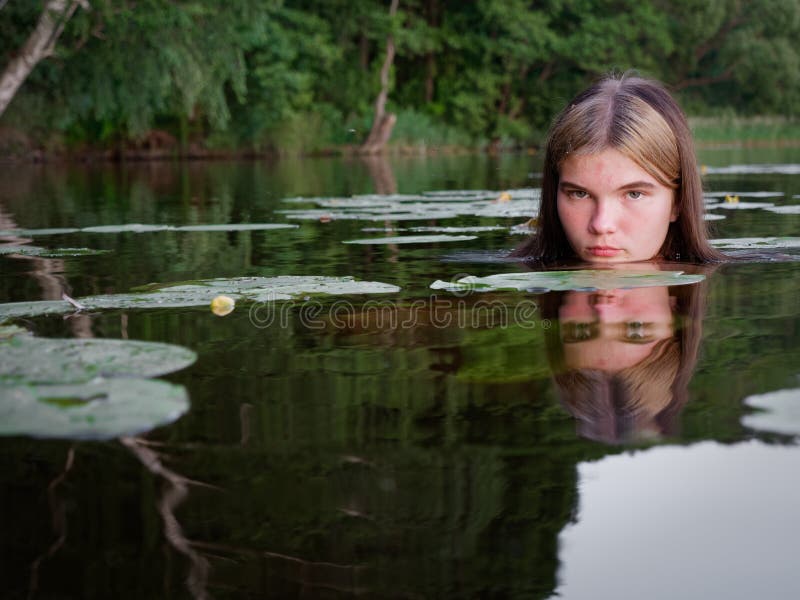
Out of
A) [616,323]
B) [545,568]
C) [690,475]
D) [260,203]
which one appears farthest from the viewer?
[260,203]

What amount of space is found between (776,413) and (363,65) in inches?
968

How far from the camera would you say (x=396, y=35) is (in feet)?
79.7

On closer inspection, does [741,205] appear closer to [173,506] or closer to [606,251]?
[606,251]

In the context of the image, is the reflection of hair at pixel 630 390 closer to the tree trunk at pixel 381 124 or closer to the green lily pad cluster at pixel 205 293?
the green lily pad cluster at pixel 205 293

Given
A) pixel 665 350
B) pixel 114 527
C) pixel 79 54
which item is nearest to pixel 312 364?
pixel 665 350

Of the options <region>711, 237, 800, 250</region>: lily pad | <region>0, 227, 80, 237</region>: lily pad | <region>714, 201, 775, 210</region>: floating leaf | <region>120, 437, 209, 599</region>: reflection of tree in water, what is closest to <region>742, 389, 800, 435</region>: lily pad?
<region>120, 437, 209, 599</region>: reflection of tree in water

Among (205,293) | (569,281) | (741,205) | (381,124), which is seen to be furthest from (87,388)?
(381,124)

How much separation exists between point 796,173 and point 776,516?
33.1ft

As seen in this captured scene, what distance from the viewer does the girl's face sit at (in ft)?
9.33

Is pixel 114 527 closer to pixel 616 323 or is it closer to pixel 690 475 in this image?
pixel 690 475

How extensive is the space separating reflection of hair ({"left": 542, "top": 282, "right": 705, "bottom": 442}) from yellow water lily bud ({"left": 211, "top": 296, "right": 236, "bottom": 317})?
2.45 ft

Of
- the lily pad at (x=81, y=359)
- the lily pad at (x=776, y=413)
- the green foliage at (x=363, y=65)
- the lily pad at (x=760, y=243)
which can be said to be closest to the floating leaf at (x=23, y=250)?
the lily pad at (x=81, y=359)

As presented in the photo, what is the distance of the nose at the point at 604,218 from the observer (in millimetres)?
2828

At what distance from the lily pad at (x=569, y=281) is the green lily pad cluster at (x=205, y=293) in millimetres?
223
